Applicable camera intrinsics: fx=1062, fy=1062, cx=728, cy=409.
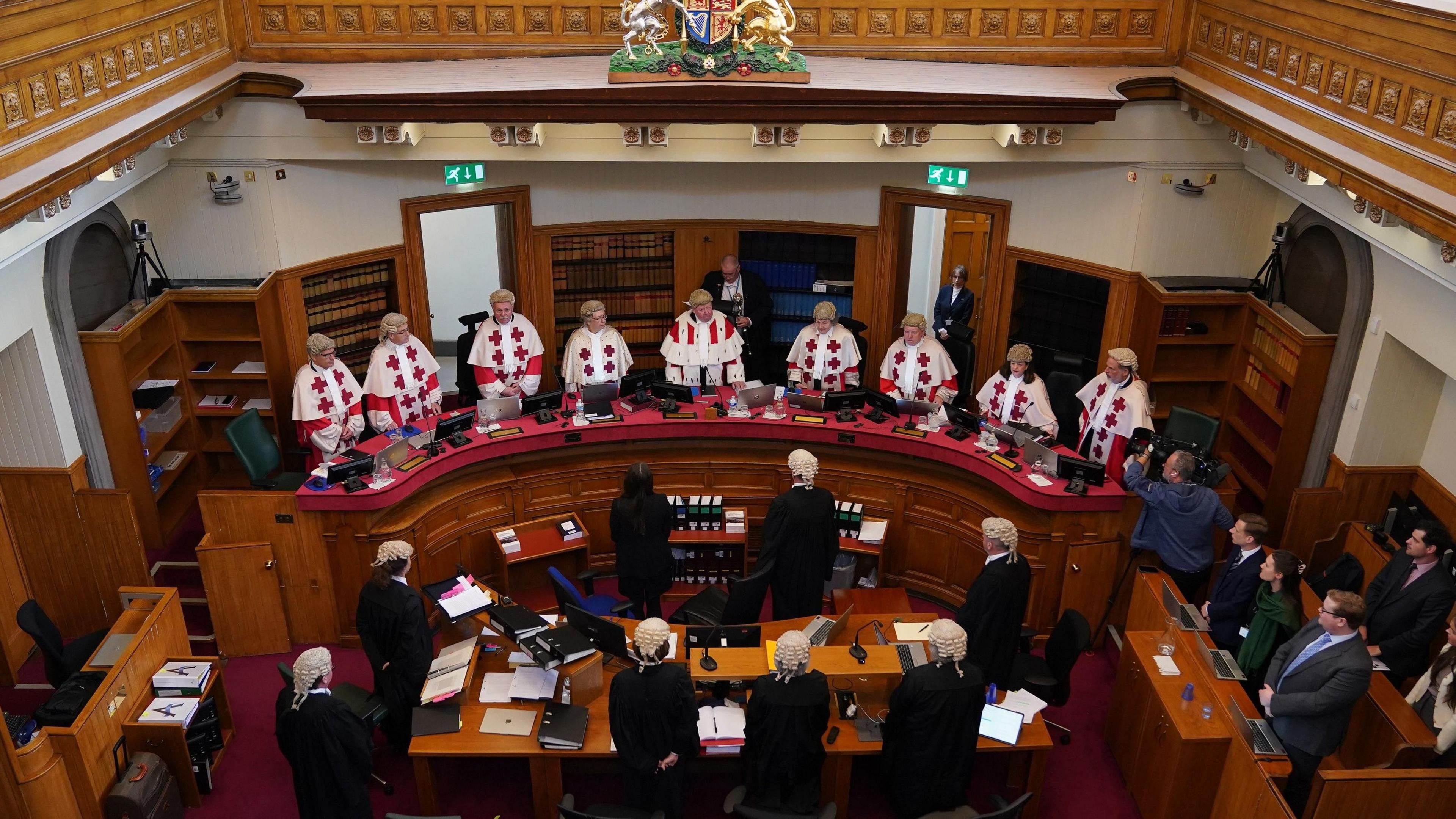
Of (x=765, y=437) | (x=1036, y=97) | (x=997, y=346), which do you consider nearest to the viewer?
(x=1036, y=97)

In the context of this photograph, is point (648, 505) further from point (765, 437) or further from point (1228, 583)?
point (1228, 583)

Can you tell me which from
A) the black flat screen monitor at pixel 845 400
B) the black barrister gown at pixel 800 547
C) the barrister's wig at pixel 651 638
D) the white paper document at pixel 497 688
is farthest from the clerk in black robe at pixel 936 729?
the black flat screen monitor at pixel 845 400

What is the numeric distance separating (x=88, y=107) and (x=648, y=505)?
4246 mm

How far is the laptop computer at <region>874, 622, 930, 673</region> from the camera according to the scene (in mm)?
6141

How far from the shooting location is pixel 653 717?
5.55 m

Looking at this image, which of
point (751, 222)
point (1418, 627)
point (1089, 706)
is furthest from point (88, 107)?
point (1418, 627)

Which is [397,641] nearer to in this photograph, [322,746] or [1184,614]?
[322,746]

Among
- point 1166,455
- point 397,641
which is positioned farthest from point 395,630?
point 1166,455

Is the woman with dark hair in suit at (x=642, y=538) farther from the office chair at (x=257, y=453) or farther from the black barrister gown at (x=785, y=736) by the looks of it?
the office chair at (x=257, y=453)

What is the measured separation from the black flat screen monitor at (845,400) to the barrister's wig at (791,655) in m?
3.42

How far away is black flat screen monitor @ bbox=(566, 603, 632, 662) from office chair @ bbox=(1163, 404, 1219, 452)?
4.63 m

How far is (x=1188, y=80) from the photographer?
27.7 feet

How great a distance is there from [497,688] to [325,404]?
336 cm

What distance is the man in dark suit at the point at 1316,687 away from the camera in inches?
213
